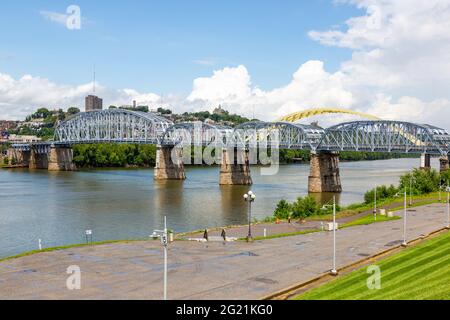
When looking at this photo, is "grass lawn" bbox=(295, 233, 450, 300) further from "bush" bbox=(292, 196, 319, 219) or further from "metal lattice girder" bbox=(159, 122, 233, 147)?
"metal lattice girder" bbox=(159, 122, 233, 147)

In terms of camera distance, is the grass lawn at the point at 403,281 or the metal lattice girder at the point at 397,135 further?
the metal lattice girder at the point at 397,135

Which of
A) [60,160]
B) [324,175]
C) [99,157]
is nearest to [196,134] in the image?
[324,175]

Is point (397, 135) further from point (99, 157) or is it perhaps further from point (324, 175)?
point (99, 157)

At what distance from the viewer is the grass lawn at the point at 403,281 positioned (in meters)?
Answer: 20.6

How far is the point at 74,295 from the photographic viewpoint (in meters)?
22.8

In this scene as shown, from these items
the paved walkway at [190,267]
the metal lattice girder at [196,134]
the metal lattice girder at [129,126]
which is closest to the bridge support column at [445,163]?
the metal lattice girder at [196,134]

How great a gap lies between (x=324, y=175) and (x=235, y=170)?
83.6ft

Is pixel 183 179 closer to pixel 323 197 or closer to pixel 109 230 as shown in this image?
pixel 323 197

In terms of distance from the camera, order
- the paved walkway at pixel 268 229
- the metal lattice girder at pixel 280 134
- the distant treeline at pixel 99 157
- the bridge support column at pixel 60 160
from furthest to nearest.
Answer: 1. the distant treeline at pixel 99 157
2. the bridge support column at pixel 60 160
3. the metal lattice girder at pixel 280 134
4. the paved walkway at pixel 268 229

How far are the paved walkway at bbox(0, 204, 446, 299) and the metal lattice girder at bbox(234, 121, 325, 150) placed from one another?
8275 cm

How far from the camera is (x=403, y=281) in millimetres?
23016

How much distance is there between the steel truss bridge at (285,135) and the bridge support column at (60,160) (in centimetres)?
311

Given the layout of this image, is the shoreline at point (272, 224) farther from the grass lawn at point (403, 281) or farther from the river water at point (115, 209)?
the grass lawn at point (403, 281)
